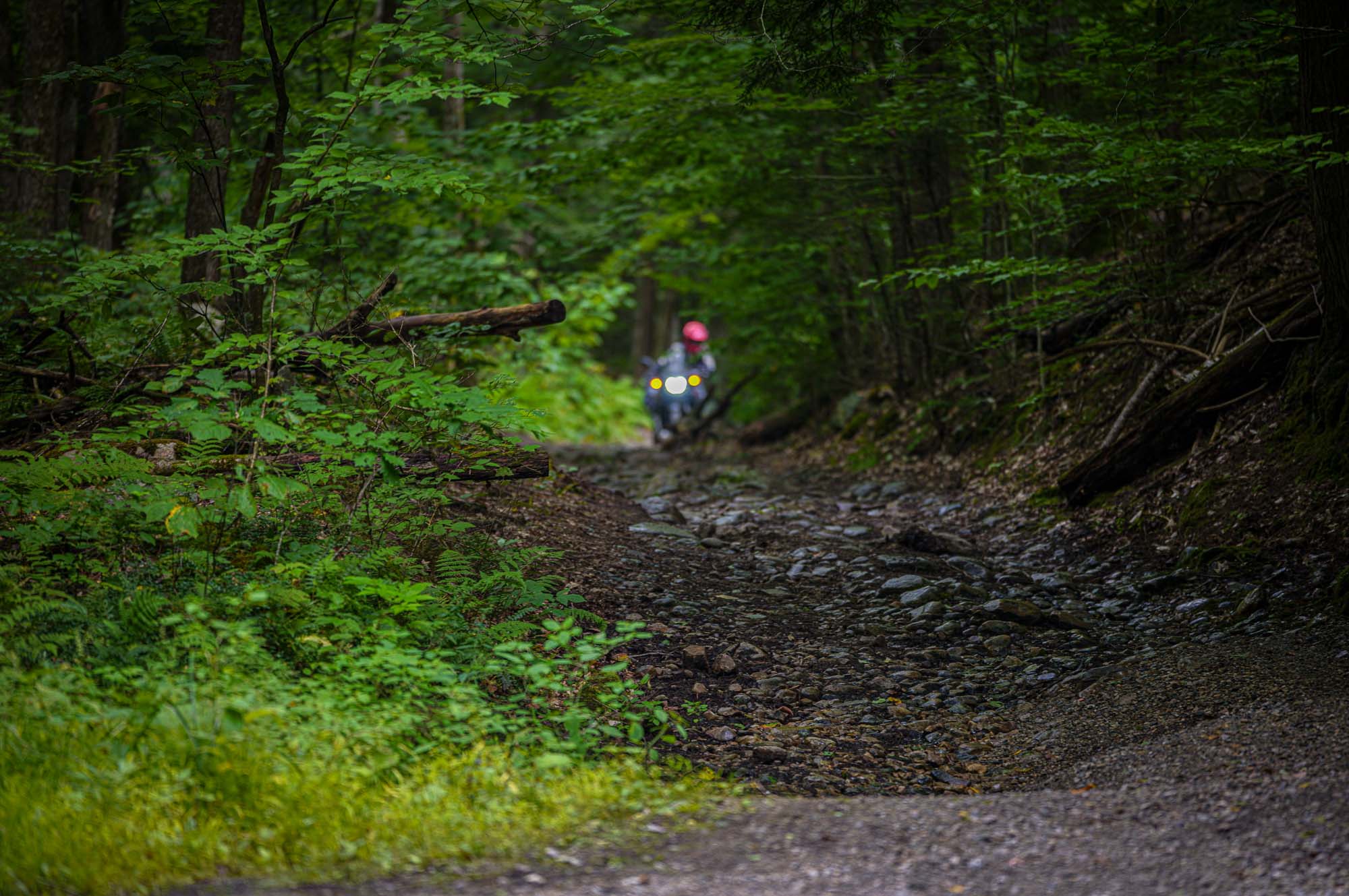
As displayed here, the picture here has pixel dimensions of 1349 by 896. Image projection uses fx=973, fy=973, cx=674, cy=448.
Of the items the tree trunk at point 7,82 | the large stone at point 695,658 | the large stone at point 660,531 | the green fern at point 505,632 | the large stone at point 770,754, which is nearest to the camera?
the large stone at point 770,754

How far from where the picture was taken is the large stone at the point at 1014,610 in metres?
6.45

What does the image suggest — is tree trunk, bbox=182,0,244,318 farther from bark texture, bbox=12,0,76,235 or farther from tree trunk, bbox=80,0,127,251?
bark texture, bbox=12,0,76,235

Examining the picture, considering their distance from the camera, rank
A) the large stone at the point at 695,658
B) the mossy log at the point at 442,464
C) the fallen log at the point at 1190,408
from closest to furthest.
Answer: the mossy log at the point at 442,464, the large stone at the point at 695,658, the fallen log at the point at 1190,408

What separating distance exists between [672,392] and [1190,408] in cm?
1193

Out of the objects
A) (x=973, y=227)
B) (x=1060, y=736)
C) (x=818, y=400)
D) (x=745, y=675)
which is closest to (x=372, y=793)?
(x=745, y=675)

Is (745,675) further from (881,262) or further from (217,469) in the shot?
(881,262)

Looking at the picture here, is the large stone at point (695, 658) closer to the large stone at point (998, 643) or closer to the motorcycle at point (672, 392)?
the large stone at point (998, 643)

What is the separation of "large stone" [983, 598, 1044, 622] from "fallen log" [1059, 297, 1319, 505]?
228 centimetres

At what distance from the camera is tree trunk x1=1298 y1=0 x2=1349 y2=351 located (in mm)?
5957

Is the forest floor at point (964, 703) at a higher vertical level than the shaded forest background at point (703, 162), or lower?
lower

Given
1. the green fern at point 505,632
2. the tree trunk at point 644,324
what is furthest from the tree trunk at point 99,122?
the tree trunk at point 644,324

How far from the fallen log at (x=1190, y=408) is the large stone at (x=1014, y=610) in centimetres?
228

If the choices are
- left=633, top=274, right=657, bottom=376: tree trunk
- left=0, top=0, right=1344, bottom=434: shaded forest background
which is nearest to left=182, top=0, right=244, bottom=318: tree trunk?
left=0, top=0, right=1344, bottom=434: shaded forest background

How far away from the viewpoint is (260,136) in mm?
10773
